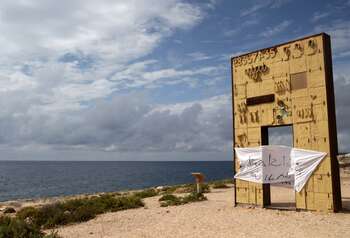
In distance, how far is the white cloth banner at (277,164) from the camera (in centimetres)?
1345

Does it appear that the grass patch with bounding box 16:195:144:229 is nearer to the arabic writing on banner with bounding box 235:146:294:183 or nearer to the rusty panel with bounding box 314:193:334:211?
the arabic writing on banner with bounding box 235:146:294:183

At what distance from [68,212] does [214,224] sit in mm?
5926

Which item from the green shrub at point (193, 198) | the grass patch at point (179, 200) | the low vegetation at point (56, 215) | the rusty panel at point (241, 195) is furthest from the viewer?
the green shrub at point (193, 198)

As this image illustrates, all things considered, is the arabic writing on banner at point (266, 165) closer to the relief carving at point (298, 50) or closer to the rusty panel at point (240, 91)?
the rusty panel at point (240, 91)

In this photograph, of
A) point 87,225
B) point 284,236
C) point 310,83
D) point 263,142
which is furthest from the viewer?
point 263,142

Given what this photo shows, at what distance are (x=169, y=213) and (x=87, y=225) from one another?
3233mm

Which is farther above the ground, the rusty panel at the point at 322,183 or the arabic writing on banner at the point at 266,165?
the arabic writing on banner at the point at 266,165

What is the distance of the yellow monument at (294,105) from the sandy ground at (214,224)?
0.88 metres

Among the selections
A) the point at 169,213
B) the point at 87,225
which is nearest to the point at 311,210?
the point at 169,213

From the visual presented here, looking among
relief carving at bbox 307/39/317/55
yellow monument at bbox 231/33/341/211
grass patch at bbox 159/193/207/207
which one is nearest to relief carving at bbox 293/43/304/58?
yellow monument at bbox 231/33/341/211

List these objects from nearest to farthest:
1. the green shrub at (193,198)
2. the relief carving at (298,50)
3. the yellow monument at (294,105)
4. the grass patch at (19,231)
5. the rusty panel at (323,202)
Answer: the grass patch at (19,231) < the rusty panel at (323,202) < the yellow monument at (294,105) < the relief carving at (298,50) < the green shrub at (193,198)

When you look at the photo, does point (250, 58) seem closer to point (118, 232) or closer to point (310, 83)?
point (310, 83)

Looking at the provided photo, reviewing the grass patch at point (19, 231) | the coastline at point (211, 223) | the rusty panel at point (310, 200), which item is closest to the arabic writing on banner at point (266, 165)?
the rusty panel at point (310, 200)

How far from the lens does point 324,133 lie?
13141 mm
